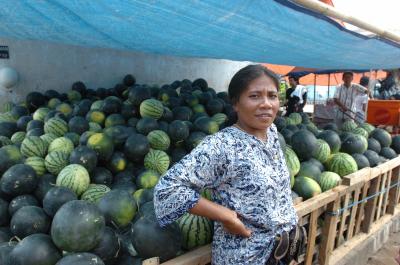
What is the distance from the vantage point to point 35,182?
272cm

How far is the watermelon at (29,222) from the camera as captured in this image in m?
2.19

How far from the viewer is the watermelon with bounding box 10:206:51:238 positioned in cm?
219

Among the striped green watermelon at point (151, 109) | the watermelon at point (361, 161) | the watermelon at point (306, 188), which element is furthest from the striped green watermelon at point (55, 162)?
the watermelon at point (361, 161)

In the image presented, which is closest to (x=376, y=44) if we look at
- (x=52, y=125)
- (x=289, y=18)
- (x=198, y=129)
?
(x=289, y=18)

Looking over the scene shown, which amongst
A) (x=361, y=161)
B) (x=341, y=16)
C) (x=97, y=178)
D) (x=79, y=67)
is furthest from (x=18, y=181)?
(x=79, y=67)

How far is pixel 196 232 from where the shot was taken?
2.20m

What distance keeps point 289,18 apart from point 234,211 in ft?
5.66

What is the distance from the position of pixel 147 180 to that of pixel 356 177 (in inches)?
81.3

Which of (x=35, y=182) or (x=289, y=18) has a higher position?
(x=289, y=18)

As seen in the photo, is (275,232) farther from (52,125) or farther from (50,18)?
(52,125)

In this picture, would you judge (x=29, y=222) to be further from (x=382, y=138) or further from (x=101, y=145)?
(x=382, y=138)

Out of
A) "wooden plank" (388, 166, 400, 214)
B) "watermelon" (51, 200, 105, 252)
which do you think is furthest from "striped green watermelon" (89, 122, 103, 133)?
"wooden plank" (388, 166, 400, 214)

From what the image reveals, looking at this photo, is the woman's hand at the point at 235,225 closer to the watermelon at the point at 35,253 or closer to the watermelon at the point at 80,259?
the watermelon at the point at 80,259

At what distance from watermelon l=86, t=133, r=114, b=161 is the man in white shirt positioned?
20.2 ft
